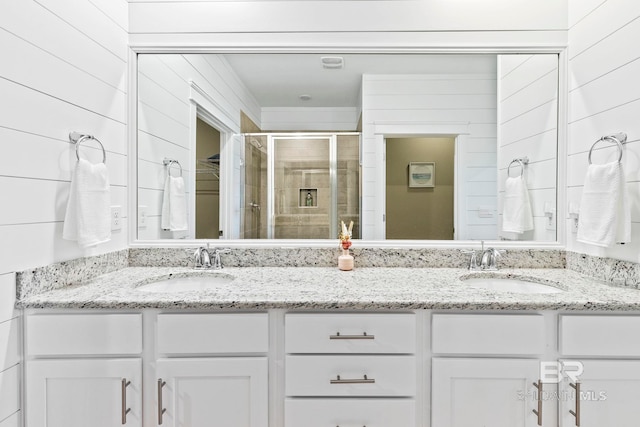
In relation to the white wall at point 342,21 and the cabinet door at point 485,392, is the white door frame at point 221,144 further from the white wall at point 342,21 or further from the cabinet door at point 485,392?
the cabinet door at point 485,392

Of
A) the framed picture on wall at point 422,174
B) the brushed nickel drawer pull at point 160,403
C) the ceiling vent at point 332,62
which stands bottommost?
the brushed nickel drawer pull at point 160,403

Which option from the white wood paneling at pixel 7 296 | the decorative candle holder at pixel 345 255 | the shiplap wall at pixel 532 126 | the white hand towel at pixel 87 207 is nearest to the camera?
the white wood paneling at pixel 7 296

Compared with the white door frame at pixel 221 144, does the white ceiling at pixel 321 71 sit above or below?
above

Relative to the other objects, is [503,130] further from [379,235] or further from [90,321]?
[90,321]

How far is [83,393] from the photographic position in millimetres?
1177

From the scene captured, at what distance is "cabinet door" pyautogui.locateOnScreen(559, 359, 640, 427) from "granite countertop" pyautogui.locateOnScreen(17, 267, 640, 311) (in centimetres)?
20

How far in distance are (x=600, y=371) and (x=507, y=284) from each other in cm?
49

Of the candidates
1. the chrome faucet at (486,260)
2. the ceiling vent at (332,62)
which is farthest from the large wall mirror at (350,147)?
the chrome faucet at (486,260)

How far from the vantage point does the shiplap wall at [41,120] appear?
113 cm

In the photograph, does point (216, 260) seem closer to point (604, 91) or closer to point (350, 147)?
point (350, 147)

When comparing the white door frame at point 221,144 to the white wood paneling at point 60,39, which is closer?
the white wood paneling at point 60,39

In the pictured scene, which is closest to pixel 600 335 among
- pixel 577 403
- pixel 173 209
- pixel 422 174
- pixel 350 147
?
pixel 577 403

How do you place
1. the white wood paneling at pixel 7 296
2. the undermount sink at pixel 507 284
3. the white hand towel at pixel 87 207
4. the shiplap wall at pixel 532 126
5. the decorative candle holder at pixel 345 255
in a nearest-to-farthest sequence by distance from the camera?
1. the white wood paneling at pixel 7 296
2. the white hand towel at pixel 87 207
3. the undermount sink at pixel 507 284
4. the decorative candle holder at pixel 345 255
5. the shiplap wall at pixel 532 126

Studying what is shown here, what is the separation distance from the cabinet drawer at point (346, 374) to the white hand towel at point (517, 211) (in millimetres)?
989
